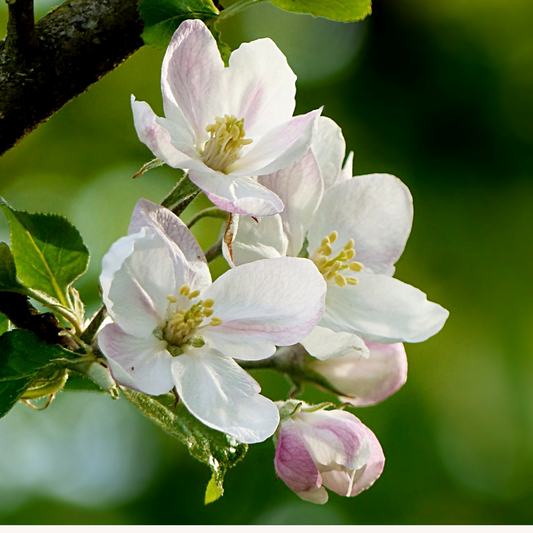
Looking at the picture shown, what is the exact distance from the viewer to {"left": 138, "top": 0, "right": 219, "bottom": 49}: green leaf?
0.70 meters

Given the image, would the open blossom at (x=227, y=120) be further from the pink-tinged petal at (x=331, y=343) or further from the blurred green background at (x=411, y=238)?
the blurred green background at (x=411, y=238)

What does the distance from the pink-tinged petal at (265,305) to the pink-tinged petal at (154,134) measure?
10cm

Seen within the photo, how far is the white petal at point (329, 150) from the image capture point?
745 millimetres

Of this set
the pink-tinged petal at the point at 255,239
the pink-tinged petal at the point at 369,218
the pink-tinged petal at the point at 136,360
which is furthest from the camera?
the pink-tinged petal at the point at 369,218

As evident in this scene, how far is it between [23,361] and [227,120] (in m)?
0.26

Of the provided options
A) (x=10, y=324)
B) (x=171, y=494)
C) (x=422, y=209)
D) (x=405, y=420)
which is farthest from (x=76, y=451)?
(x=10, y=324)

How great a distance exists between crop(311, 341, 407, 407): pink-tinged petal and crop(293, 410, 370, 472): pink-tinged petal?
0.04 meters

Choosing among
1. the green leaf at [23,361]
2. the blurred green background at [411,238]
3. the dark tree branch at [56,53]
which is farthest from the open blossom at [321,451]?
the blurred green background at [411,238]

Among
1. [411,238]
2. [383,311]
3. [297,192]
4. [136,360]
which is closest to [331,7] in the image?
[297,192]

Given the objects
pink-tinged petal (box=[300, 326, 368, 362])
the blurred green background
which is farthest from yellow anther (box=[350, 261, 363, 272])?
the blurred green background

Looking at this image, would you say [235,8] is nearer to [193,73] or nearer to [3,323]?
[193,73]

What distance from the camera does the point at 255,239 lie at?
65 centimetres

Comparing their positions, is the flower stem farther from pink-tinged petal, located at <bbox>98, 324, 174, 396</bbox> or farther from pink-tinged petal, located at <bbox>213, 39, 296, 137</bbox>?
pink-tinged petal, located at <bbox>98, 324, 174, 396</bbox>

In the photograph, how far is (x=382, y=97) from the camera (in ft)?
12.8
